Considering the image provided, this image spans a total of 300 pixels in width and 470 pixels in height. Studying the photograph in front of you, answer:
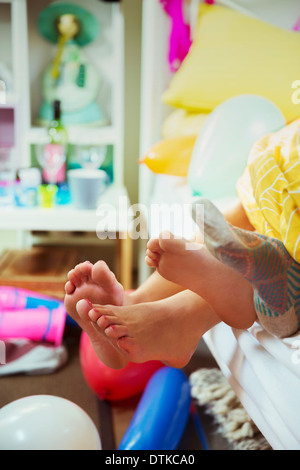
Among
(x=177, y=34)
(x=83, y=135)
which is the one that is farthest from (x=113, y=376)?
(x=177, y=34)

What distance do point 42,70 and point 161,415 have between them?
135 cm

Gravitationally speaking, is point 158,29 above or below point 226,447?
above

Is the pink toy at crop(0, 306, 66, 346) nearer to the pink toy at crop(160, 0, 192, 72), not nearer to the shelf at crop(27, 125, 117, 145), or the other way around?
the shelf at crop(27, 125, 117, 145)

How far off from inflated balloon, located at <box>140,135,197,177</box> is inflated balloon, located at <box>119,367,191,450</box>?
477 mm

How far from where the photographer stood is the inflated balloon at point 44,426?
0.62 metres

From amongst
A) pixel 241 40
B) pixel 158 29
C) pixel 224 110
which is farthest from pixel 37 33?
pixel 224 110

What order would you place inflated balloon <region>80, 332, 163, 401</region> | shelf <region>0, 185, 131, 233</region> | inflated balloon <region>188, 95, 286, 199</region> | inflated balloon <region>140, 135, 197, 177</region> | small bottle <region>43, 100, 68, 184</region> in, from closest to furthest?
inflated balloon <region>188, 95, 286, 199</region> → inflated balloon <region>80, 332, 163, 401</region> → inflated balloon <region>140, 135, 197, 177</region> → shelf <region>0, 185, 131, 233</region> → small bottle <region>43, 100, 68, 184</region>

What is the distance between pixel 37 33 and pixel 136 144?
1.80ft

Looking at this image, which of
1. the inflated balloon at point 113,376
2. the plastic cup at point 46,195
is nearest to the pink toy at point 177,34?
the plastic cup at point 46,195

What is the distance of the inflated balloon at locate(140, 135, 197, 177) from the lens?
3.68ft

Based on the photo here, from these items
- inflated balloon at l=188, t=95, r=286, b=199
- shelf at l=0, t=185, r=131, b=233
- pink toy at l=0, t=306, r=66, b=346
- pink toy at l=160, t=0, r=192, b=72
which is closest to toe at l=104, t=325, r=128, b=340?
inflated balloon at l=188, t=95, r=286, b=199

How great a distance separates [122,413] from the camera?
102 cm
